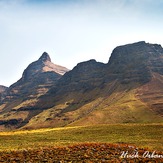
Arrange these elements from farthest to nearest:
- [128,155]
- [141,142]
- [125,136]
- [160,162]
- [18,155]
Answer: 1. [125,136]
2. [141,142]
3. [18,155]
4. [128,155]
5. [160,162]

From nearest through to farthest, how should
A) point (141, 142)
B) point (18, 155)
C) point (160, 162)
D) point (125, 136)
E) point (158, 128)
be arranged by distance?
point (160, 162) < point (18, 155) < point (141, 142) < point (125, 136) < point (158, 128)

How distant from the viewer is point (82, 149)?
106ft

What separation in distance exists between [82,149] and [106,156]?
13.6ft

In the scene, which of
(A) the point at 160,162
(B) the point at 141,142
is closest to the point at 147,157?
(A) the point at 160,162

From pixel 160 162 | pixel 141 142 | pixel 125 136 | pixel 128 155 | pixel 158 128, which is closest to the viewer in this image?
pixel 160 162

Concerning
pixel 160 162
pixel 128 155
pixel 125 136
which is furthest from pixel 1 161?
pixel 125 136

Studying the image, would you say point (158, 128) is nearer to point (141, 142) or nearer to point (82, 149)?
point (141, 142)

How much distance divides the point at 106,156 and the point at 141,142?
20.9 meters

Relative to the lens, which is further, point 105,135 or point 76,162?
point 105,135

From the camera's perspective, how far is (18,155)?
101 ft

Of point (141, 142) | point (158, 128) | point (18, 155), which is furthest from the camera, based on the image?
point (158, 128)

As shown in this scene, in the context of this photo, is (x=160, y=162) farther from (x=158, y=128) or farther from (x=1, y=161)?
(x=158, y=128)

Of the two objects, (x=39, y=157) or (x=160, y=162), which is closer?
(x=160, y=162)

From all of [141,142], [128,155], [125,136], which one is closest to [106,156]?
[128,155]
